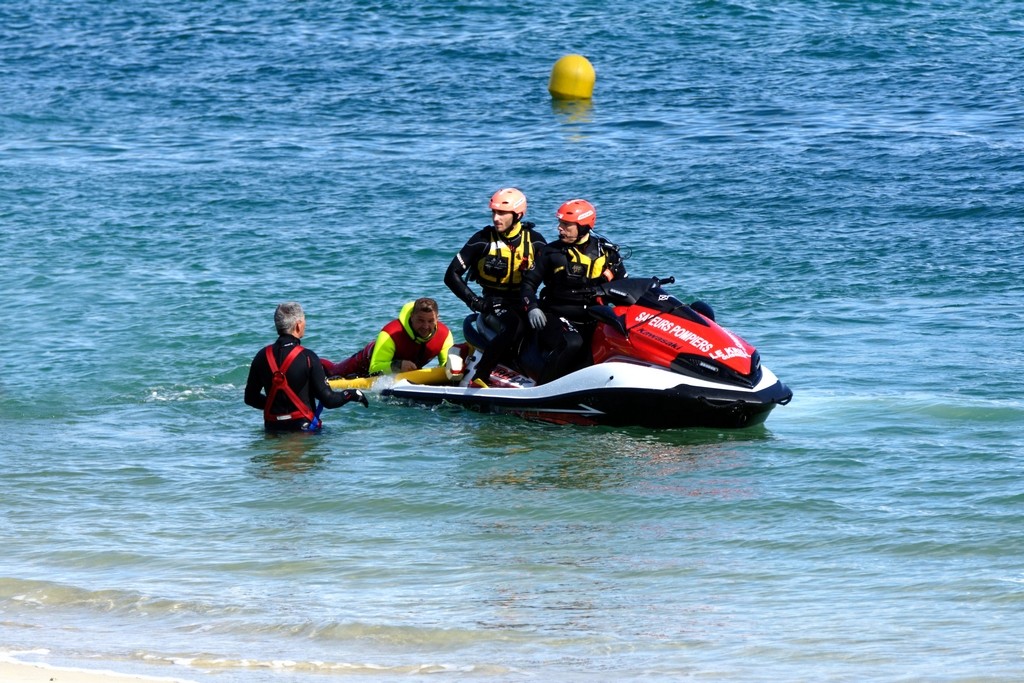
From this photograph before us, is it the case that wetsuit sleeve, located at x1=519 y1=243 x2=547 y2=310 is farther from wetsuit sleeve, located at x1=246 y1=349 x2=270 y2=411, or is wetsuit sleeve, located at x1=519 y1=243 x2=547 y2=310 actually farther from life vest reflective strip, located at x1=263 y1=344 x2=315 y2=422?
wetsuit sleeve, located at x1=246 y1=349 x2=270 y2=411

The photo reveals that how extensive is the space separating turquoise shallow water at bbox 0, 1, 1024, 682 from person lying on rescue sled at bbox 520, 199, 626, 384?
2.04 feet

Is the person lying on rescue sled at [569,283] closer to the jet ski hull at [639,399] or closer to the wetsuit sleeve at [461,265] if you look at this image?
the jet ski hull at [639,399]

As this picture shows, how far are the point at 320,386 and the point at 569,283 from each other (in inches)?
Result: 73.2

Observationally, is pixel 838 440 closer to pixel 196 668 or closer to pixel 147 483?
pixel 147 483

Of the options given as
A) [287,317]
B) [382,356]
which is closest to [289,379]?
[287,317]

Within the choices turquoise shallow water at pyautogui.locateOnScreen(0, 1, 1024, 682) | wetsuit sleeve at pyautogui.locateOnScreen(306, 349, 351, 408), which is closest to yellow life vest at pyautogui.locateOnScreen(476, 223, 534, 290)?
turquoise shallow water at pyautogui.locateOnScreen(0, 1, 1024, 682)

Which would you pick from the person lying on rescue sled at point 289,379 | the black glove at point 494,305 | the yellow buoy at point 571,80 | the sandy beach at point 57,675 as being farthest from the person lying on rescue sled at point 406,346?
the yellow buoy at point 571,80

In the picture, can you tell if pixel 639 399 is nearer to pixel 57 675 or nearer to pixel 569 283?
pixel 569 283

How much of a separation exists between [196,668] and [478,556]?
6.77 ft

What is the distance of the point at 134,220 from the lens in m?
18.9

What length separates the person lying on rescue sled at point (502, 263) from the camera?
10371 millimetres

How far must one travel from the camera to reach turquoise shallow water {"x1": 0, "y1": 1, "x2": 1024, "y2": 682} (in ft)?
22.0

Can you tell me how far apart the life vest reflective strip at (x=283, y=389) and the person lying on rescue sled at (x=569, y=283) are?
5.35 feet

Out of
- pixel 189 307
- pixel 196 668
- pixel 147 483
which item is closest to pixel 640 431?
pixel 147 483
